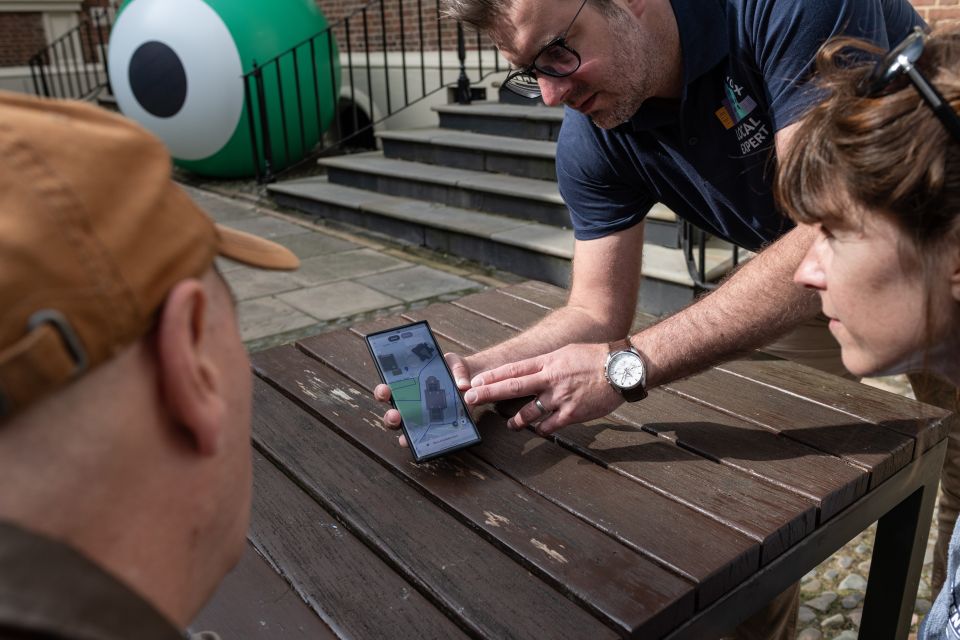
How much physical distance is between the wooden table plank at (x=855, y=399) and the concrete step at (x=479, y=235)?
2097 millimetres

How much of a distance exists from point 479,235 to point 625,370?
11.7 feet

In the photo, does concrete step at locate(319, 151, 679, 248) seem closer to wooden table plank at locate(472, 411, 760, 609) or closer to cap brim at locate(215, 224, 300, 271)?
wooden table plank at locate(472, 411, 760, 609)

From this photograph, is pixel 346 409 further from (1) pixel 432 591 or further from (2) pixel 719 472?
(2) pixel 719 472

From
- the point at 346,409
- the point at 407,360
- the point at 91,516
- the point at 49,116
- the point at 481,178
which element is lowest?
the point at 481,178

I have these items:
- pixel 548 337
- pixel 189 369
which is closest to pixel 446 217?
pixel 548 337

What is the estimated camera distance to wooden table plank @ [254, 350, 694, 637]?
3.43 feet

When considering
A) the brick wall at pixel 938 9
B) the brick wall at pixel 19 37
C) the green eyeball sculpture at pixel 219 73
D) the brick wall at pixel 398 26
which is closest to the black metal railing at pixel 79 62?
the brick wall at pixel 19 37

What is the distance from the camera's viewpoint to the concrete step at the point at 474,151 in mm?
5461

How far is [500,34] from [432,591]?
123 centimetres

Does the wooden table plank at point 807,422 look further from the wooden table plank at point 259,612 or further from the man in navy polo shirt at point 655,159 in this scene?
the wooden table plank at point 259,612

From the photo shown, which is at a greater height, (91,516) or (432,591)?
(91,516)

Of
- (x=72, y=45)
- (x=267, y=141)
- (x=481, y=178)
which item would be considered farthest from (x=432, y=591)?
(x=72, y=45)

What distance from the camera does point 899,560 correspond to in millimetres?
1592

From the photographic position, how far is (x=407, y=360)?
5.21 feet
